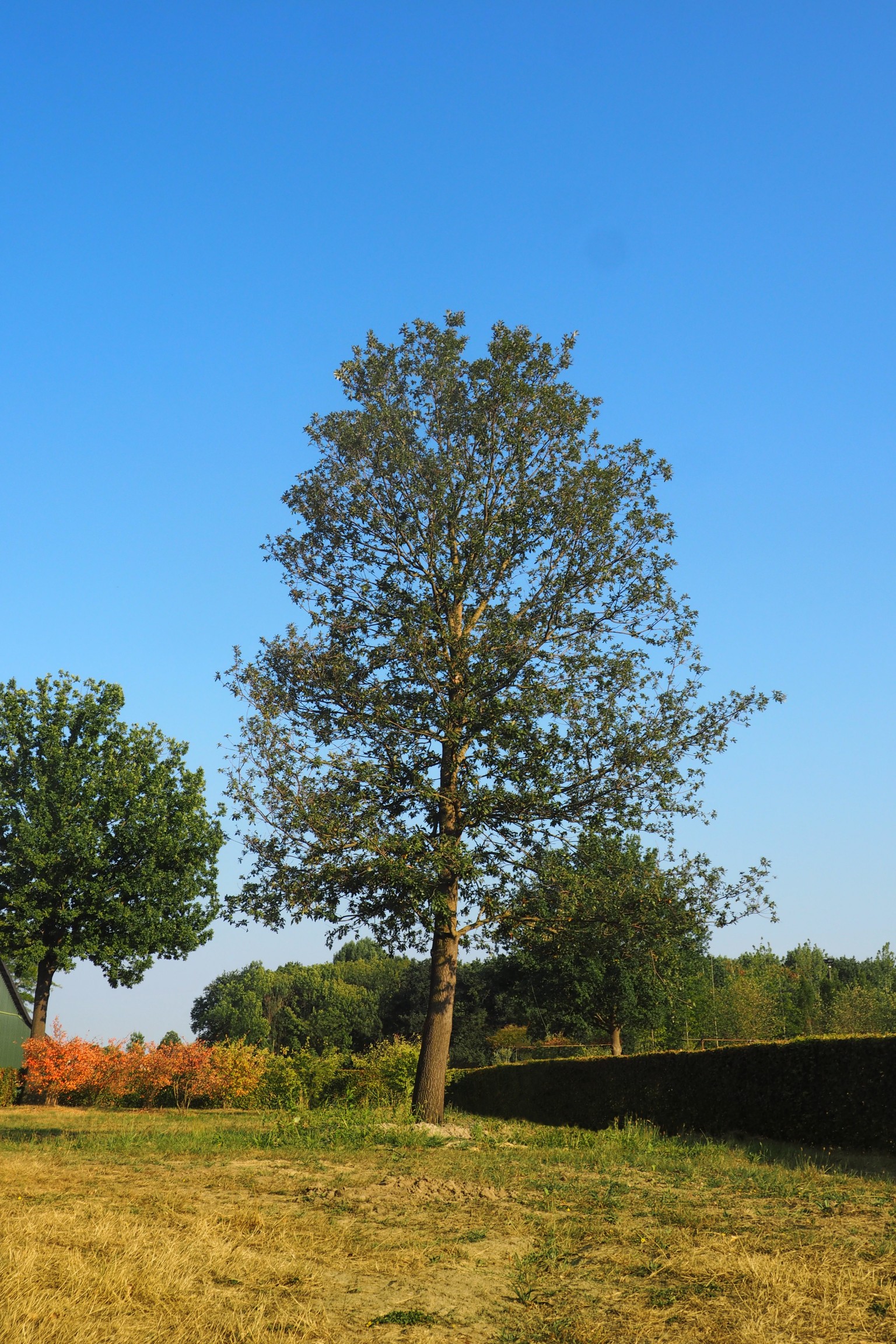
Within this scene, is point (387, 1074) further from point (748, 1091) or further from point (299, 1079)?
point (748, 1091)

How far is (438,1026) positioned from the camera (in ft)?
52.7

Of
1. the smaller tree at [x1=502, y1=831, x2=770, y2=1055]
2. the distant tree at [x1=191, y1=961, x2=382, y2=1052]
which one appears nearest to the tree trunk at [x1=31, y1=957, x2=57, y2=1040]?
the smaller tree at [x1=502, y1=831, x2=770, y2=1055]

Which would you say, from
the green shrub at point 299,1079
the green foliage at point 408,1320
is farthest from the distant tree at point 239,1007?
the green foliage at point 408,1320

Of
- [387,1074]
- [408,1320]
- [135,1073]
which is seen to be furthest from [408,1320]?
[135,1073]

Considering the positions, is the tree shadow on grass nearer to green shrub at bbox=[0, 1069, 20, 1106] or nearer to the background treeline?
the background treeline

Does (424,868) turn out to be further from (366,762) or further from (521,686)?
(521,686)

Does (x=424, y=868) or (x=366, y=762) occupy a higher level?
(x=366, y=762)

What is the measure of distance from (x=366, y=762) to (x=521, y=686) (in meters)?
2.93

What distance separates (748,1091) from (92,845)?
2097 cm

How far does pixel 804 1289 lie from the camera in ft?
18.1

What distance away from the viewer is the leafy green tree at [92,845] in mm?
28562

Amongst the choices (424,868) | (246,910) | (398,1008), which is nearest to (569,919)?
(424,868)

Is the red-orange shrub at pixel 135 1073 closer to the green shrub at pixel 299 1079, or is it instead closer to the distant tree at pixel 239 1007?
the green shrub at pixel 299 1079

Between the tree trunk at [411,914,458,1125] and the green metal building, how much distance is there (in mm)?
22276
